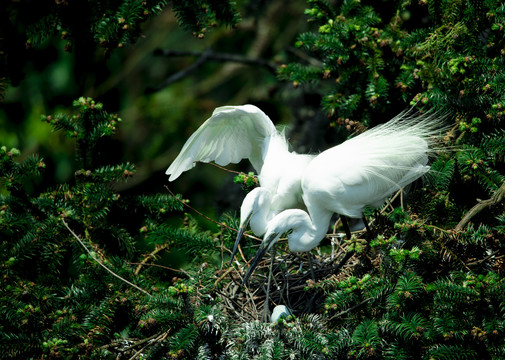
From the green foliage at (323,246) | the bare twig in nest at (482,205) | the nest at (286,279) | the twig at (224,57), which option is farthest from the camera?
the twig at (224,57)

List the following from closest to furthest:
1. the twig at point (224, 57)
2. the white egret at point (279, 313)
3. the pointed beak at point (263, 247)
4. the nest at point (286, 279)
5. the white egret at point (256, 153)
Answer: the white egret at point (279, 313)
the pointed beak at point (263, 247)
the nest at point (286, 279)
the white egret at point (256, 153)
the twig at point (224, 57)

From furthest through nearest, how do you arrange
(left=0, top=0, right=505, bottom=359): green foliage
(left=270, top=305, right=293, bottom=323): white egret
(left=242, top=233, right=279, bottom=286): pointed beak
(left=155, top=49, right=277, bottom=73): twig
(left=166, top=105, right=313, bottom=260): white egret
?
(left=155, top=49, right=277, bottom=73): twig → (left=166, top=105, right=313, bottom=260): white egret → (left=242, top=233, right=279, bottom=286): pointed beak → (left=270, top=305, right=293, bottom=323): white egret → (left=0, top=0, right=505, bottom=359): green foliage

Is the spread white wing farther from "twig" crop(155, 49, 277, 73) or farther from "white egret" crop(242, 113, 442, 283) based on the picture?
"twig" crop(155, 49, 277, 73)

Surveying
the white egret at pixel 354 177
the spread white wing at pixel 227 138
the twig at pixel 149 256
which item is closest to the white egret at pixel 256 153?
the spread white wing at pixel 227 138

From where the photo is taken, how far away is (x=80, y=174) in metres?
2.59

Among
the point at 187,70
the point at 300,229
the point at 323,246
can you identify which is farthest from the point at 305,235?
the point at 187,70

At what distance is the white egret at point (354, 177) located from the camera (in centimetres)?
259

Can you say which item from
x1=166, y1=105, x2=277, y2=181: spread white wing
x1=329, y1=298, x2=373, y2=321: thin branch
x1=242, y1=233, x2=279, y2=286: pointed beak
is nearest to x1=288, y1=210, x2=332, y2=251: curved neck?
x1=242, y1=233, x2=279, y2=286: pointed beak

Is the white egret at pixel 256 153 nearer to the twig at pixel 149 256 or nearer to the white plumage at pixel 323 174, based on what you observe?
the white plumage at pixel 323 174

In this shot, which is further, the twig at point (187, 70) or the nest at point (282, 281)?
the twig at point (187, 70)

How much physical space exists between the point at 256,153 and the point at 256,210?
24.9 inches

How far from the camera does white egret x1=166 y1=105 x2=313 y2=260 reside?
2.81 metres

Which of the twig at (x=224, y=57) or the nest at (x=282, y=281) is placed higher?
the twig at (x=224, y=57)

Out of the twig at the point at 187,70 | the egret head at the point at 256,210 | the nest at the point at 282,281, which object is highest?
the twig at the point at 187,70
